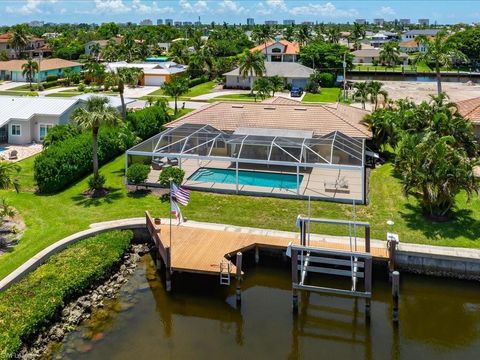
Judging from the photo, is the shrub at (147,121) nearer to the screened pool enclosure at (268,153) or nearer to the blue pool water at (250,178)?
the screened pool enclosure at (268,153)

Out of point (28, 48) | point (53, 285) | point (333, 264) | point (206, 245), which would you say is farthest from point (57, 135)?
point (28, 48)

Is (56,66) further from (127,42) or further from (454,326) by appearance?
(454,326)

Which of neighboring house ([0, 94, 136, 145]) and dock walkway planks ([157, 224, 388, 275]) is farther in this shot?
neighboring house ([0, 94, 136, 145])

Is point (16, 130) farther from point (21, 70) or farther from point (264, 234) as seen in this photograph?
point (21, 70)

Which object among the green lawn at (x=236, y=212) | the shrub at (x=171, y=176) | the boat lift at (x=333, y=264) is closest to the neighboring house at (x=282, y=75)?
the green lawn at (x=236, y=212)

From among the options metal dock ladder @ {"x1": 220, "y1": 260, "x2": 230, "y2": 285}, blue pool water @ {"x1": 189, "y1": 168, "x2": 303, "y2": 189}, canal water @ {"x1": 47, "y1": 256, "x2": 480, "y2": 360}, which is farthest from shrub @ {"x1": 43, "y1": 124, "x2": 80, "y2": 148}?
metal dock ladder @ {"x1": 220, "y1": 260, "x2": 230, "y2": 285}

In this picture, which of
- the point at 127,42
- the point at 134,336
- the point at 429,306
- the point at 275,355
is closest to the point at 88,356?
the point at 134,336

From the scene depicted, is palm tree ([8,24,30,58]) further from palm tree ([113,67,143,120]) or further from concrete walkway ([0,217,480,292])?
concrete walkway ([0,217,480,292])
